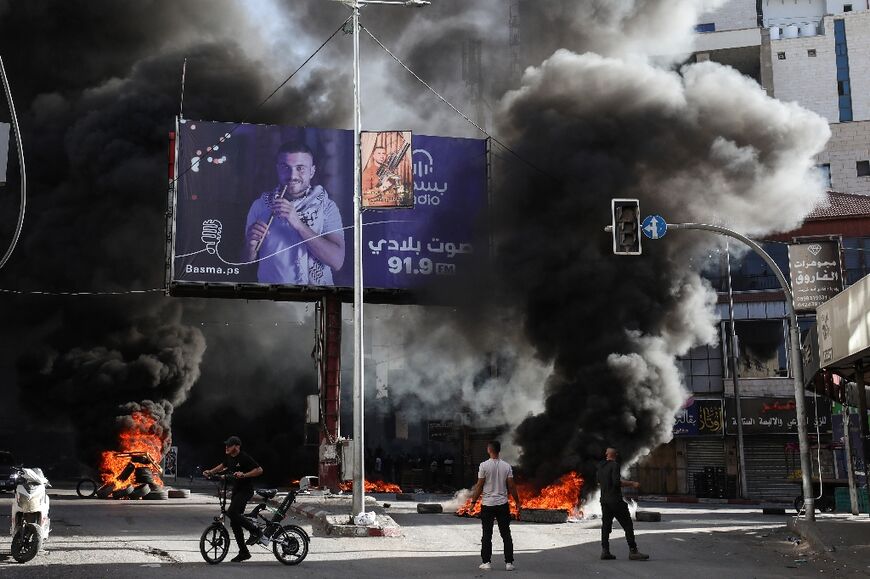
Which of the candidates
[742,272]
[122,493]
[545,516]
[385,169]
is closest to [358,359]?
[385,169]

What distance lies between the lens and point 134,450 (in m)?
31.4

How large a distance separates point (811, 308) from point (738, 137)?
10.7 metres

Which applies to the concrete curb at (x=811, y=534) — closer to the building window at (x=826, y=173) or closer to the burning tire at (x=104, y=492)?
the burning tire at (x=104, y=492)

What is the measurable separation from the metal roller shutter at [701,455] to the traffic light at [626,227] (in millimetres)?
22709

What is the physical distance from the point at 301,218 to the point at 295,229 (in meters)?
0.40

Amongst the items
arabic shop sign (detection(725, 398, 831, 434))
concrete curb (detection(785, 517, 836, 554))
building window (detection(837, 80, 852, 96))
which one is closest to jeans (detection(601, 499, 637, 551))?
concrete curb (detection(785, 517, 836, 554))

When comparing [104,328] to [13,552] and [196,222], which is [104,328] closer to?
[196,222]

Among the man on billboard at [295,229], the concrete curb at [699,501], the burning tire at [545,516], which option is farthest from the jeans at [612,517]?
the concrete curb at [699,501]

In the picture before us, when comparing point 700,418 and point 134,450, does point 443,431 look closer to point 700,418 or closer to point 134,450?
point 700,418

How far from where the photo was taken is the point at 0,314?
39.4 meters

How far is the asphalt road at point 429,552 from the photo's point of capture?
392 inches

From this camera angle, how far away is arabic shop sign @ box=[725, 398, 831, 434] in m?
34.6

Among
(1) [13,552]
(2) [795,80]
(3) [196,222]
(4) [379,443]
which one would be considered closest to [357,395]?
(1) [13,552]

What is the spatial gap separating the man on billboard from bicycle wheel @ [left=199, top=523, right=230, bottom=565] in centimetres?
1733
